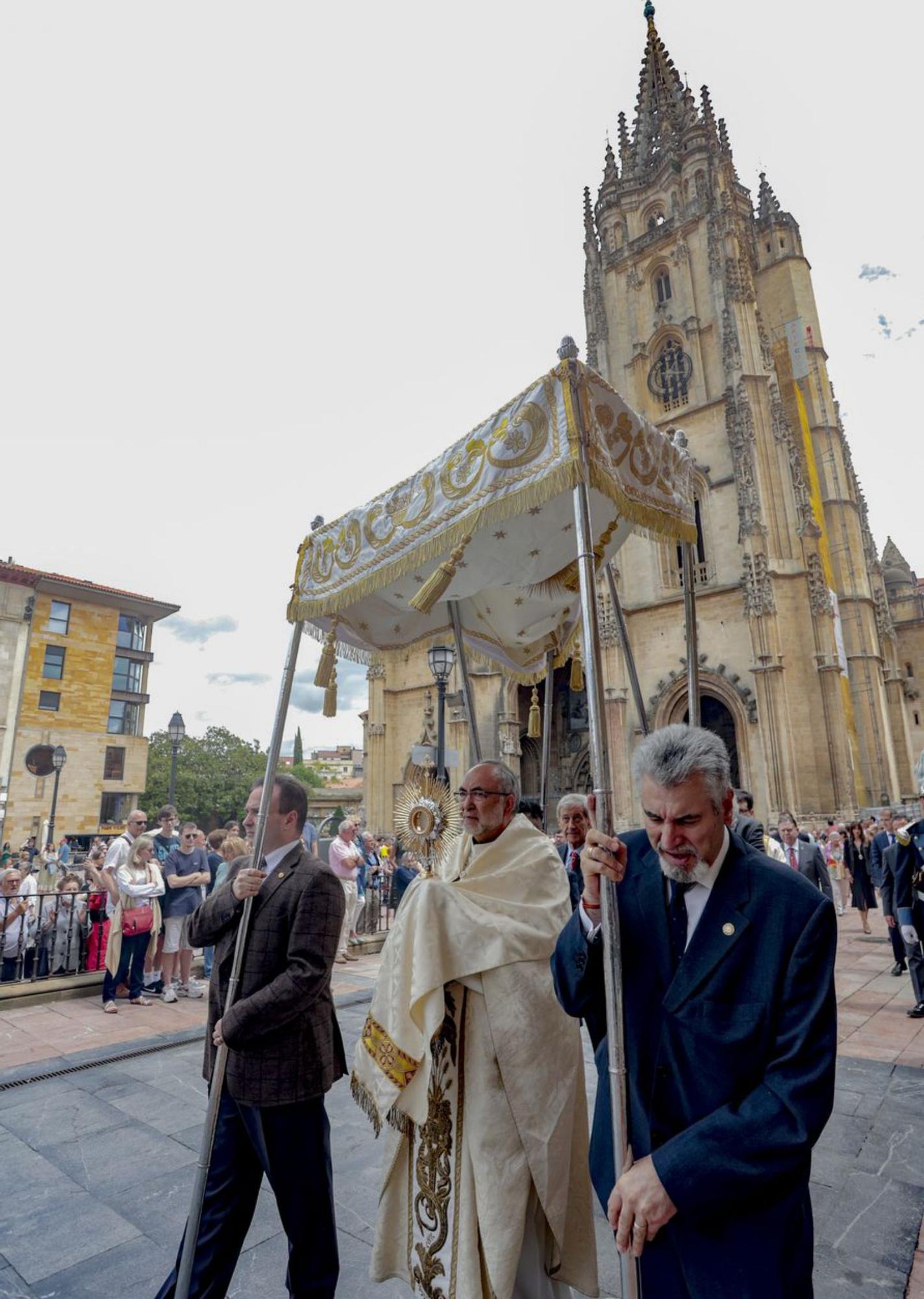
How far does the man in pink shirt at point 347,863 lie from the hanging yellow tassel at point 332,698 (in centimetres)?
507

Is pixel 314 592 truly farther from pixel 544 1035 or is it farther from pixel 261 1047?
pixel 544 1035

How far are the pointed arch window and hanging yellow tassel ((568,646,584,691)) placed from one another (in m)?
20.6

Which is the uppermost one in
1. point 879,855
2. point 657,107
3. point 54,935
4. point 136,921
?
point 657,107

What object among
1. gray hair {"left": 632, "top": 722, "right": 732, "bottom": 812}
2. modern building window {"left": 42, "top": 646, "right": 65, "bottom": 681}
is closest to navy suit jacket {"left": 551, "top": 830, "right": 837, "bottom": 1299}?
gray hair {"left": 632, "top": 722, "right": 732, "bottom": 812}

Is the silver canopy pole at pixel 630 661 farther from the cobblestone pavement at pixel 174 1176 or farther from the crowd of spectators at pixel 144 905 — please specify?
the cobblestone pavement at pixel 174 1176

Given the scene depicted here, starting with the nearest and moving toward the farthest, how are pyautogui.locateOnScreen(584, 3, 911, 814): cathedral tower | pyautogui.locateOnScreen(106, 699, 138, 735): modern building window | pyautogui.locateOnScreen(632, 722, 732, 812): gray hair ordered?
pyautogui.locateOnScreen(632, 722, 732, 812): gray hair < pyautogui.locateOnScreen(584, 3, 911, 814): cathedral tower < pyautogui.locateOnScreen(106, 699, 138, 735): modern building window

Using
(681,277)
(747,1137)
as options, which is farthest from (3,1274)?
(681,277)

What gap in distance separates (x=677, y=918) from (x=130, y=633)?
41194 millimetres

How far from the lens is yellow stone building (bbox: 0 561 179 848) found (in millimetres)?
30422

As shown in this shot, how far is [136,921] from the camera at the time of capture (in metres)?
6.95

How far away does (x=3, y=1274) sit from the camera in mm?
2613

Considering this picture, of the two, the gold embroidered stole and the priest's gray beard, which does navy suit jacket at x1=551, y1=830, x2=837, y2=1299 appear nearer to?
the priest's gray beard

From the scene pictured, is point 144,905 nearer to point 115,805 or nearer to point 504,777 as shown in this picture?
point 504,777

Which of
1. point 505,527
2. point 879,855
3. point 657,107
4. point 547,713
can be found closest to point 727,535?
point 879,855
